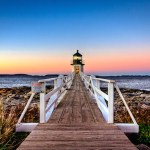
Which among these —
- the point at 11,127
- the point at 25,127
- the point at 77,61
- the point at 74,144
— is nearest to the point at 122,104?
the point at 11,127

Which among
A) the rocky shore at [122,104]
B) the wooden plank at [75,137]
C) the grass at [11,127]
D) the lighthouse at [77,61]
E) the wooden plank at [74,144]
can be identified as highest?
the lighthouse at [77,61]

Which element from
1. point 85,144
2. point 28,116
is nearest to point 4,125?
point 85,144

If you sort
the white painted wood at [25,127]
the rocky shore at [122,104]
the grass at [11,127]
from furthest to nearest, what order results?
the rocky shore at [122,104] → the white painted wood at [25,127] → the grass at [11,127]

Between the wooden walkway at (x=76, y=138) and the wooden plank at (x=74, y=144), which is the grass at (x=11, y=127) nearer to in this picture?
the wooden walkway at (x=76, y=138)

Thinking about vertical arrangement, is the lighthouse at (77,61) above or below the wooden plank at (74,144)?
above

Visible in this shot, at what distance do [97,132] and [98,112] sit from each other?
2.76m

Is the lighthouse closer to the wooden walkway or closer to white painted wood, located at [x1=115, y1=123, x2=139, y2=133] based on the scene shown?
the wooden walkway

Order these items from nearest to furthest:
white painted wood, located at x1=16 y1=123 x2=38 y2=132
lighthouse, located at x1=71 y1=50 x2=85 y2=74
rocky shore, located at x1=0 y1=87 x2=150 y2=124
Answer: white painted wood, located at x1=16 y1=123 x2=38 y2=132 < rocky shore, located at x1=0 y1=87 x2=150 y2=124 < lighthouse, located at x1=71 y1=50 x2=85 y2=74

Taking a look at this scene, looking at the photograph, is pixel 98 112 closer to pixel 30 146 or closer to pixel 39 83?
pixel 39 83

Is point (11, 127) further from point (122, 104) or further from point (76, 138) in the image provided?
point (122, 104)

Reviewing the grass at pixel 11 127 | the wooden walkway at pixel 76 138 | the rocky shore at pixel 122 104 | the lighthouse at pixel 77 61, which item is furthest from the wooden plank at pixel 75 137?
the lighthouse at pixel 77 61

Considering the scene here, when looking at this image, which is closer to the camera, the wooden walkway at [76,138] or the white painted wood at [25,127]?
the wooden walkway at [76,138]

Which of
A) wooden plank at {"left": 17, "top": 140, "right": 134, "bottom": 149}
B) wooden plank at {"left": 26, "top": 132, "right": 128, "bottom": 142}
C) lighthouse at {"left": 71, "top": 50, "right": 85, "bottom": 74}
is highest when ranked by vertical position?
lighthouse at {"left": 71, "top": 50, "right": 85, "bottom": 74}

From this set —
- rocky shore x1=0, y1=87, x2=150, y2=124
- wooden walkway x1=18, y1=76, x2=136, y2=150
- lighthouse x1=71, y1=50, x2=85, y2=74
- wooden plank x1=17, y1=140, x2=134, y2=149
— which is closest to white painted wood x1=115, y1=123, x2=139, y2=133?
wooden walkway x1=18, y1=76, x2=136, y2=150
